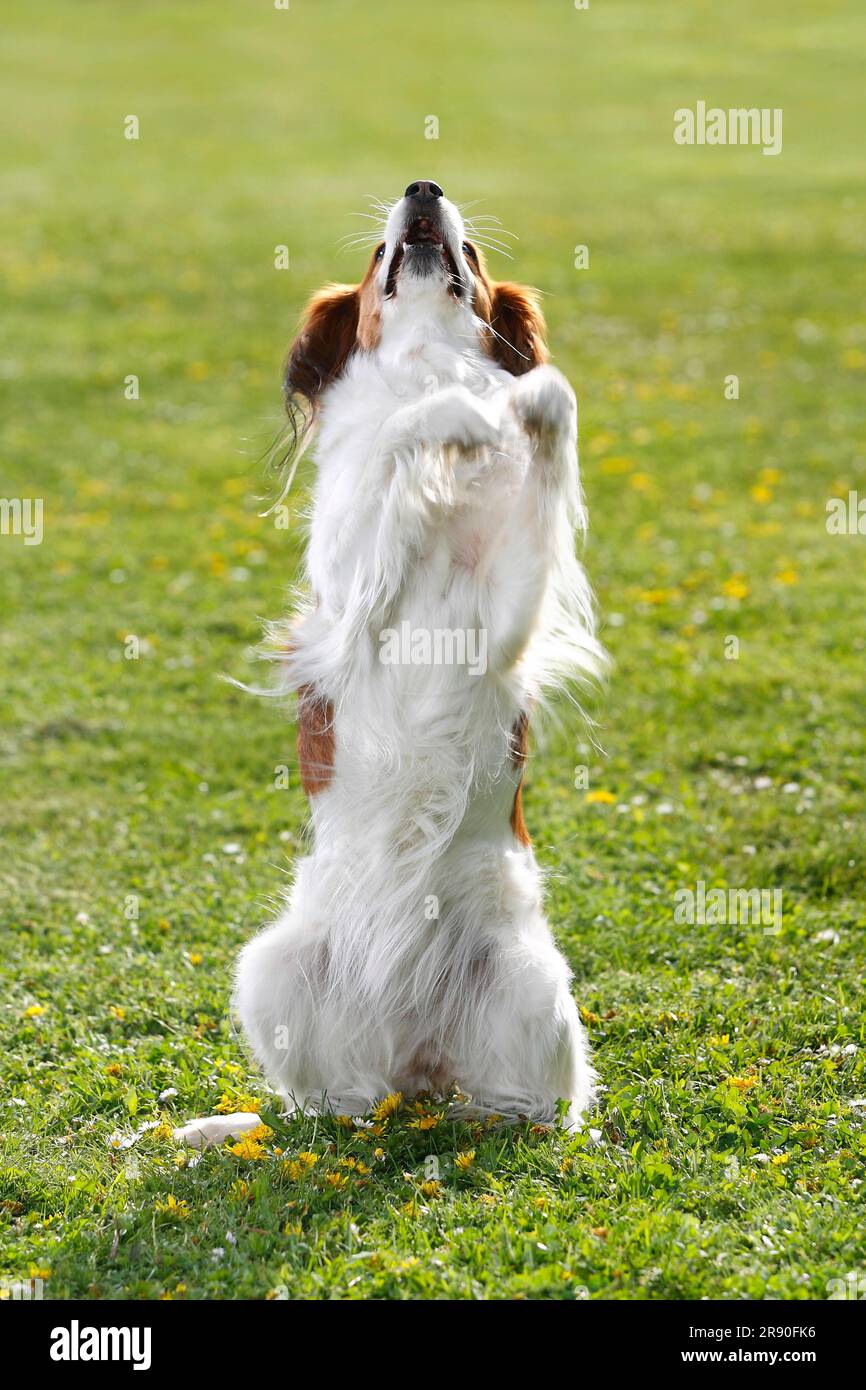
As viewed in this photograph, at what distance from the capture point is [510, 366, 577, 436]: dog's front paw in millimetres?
4105

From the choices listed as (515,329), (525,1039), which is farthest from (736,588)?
(525,1039)

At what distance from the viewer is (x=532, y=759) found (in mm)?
7930

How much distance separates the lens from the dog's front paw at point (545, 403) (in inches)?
162

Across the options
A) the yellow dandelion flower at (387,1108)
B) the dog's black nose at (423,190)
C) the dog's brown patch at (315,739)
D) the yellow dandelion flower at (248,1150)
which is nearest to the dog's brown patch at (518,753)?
the dog's brown patch at (315,739)

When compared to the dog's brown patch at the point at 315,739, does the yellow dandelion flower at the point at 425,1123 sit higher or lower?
lower

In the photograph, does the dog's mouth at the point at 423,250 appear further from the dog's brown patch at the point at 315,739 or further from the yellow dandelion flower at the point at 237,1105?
the yellow dandelion flower at the point at 237,1105

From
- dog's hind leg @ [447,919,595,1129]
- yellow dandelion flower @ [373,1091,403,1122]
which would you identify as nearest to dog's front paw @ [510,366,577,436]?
dog's hind leg @ [447,919,595,1129]

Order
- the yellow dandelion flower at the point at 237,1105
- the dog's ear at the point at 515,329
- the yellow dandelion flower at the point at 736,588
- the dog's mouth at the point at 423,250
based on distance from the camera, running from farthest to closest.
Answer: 1. the yellow dandelion flower at the point at 736,588
2. the yellow dandelion flower at the point at 237,1105
3. the dog's ear at the point at 515,329
4. the dog's mouth at the point at 423,250

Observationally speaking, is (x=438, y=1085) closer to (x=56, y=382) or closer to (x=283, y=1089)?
(x=283, y=1089)

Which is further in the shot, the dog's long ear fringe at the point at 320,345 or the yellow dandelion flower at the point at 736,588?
the yellow dandelion flower at the point at 736,588

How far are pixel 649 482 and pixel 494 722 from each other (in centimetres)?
788

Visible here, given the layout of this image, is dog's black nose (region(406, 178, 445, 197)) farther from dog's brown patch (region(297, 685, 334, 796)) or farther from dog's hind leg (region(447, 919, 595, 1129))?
dog's hind leg (region(447, 919, 595, 1129))

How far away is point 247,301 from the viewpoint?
1645 cm

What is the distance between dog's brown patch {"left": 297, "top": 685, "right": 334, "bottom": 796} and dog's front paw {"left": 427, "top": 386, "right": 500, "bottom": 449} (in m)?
0.95
